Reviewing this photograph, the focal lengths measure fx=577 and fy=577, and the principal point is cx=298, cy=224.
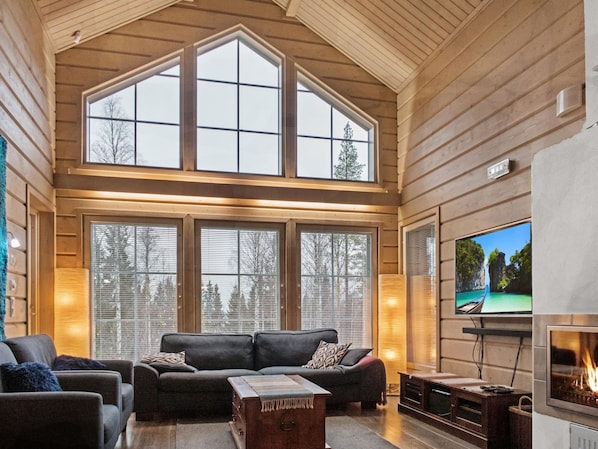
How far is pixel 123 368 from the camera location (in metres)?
4.90

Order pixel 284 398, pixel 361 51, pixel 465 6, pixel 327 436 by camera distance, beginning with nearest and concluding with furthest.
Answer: pixel 284 398 → pixel 327 436 → pixel 465 6 → pixel 361 51

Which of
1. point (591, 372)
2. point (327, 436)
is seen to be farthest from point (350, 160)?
point (591, 372)

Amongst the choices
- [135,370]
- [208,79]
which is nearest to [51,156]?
[208,79]

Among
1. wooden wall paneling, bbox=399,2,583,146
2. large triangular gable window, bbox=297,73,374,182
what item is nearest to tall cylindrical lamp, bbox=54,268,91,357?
large triangular gable window, bbox=297,73,374,182

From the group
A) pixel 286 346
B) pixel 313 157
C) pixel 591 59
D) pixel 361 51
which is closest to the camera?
pixel 591 59

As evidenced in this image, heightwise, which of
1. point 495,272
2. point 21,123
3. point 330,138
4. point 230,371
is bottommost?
point 230,371

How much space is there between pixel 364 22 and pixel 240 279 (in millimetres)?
3253

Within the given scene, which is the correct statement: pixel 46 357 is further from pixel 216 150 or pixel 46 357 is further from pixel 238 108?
pixel 238 108

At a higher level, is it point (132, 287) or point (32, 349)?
point (132, 287)

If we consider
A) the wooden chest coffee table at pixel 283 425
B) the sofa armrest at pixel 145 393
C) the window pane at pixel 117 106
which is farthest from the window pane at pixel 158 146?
the wooden chest coffee table at pixel 283 425

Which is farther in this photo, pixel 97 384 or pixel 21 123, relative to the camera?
pixel 21 123

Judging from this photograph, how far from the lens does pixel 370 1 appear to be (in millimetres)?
6125

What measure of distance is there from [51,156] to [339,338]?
151 inches

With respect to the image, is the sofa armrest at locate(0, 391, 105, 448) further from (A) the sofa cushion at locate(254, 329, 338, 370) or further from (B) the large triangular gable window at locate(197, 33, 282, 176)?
(B) the large triangular gable window at locate(197, 33, 282, 176)
